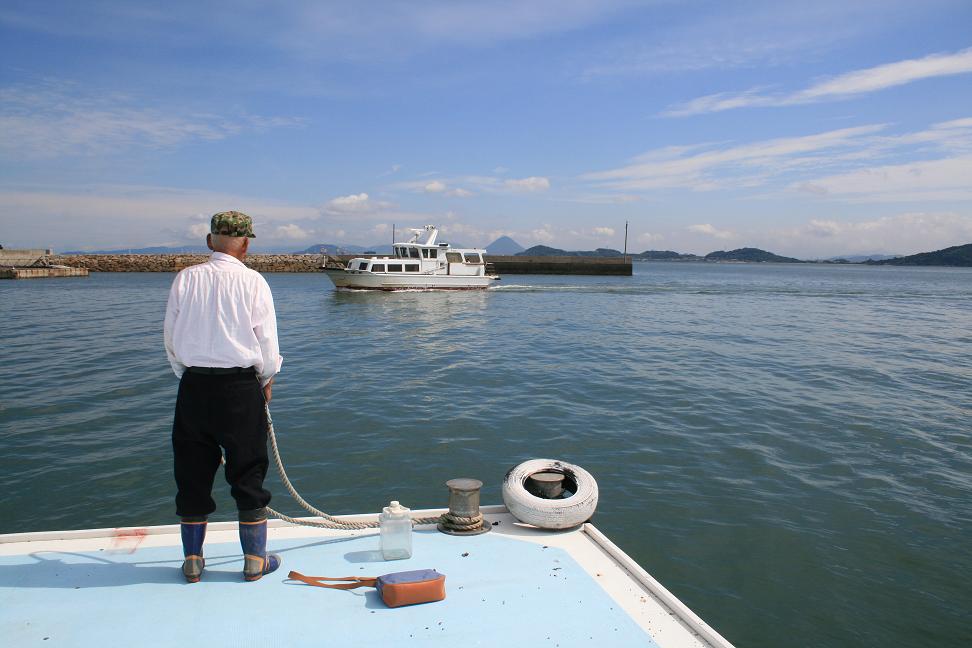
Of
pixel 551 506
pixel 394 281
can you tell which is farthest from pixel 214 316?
pixel 394 281

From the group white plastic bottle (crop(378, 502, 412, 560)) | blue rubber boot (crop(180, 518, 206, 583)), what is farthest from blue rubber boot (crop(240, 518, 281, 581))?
white plastic bottle (crop(378, 502, 412, 560))

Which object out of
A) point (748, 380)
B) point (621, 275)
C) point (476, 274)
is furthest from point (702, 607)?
point (621, 275)

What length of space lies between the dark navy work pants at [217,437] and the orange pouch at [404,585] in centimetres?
68

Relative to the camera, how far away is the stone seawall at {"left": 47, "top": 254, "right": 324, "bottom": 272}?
236ft

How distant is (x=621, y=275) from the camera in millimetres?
85625

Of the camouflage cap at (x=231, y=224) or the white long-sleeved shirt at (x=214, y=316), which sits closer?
the white long-sleeved shirt at (x=214, y=316)

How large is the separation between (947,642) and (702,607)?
67.4 inches

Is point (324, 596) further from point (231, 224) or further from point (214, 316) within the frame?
point (231, 224)

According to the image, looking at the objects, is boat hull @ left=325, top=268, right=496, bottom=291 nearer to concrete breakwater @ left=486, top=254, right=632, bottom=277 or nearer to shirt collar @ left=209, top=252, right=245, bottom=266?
shirt collar @ left=209, top=252, right=245, bottom=266

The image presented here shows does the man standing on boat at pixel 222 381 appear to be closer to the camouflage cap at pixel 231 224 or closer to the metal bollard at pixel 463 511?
the camouflage cap at pixel 231 224

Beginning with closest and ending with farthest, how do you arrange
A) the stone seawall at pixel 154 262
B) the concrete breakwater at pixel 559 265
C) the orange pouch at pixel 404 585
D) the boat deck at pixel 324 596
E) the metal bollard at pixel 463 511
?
the boat deck at pixel 324 596 < the orange pouch at pixel 404 585 < the metal bollard at pixel 463 511 < the stone seawall at pixel 154 262 < the concrete breakwater at pixel 559 265

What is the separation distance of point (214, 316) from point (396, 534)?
1.74 metres

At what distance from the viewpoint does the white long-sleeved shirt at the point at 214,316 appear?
3256mm

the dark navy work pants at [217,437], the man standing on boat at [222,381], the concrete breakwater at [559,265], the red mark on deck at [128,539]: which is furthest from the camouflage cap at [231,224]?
the concrete breakwater at [559,265]
